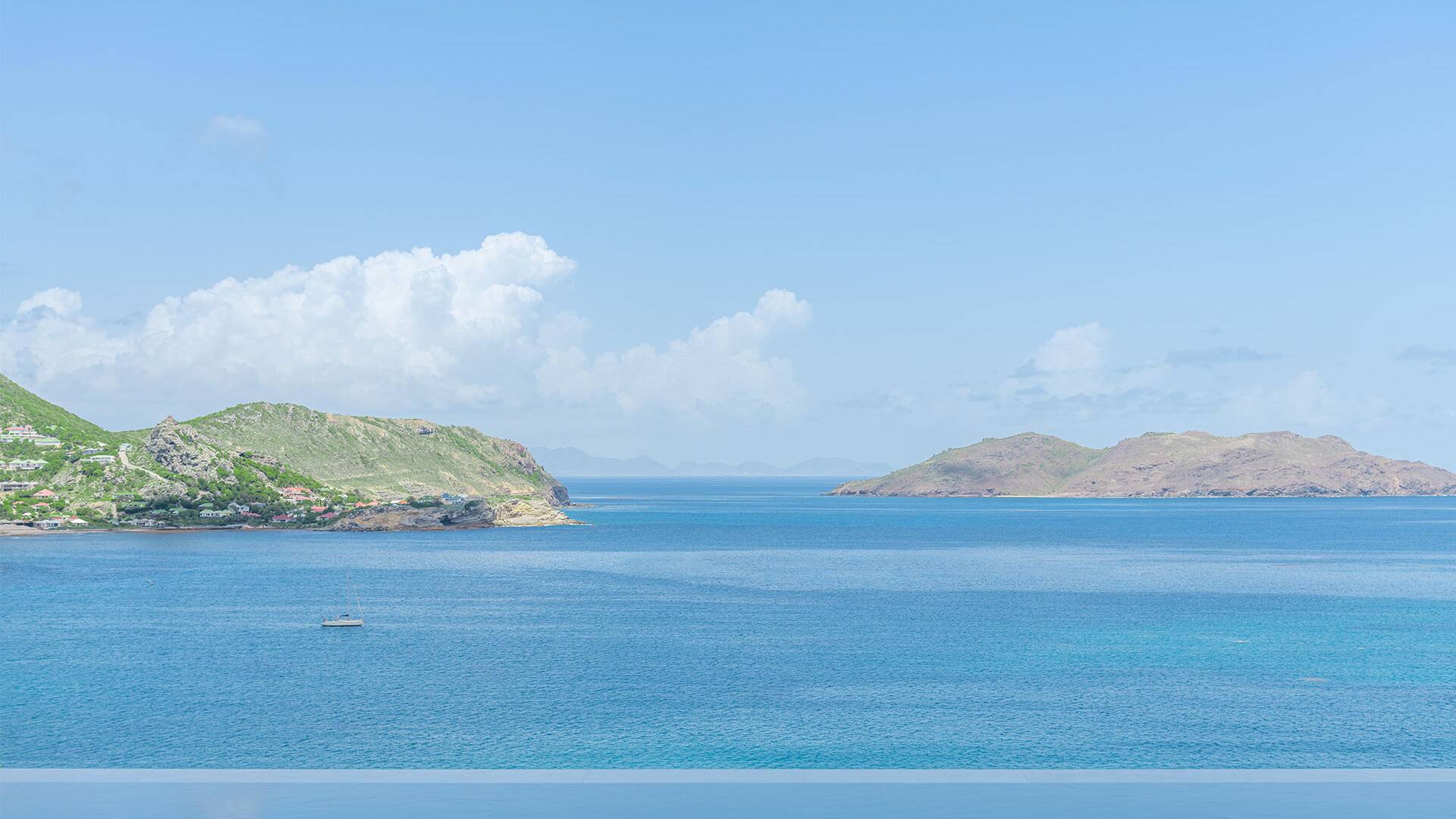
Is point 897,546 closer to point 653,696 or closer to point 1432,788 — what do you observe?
point 653,696

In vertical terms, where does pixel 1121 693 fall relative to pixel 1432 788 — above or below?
below

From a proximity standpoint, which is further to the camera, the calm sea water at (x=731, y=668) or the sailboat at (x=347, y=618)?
the sailboat at (x=347, y=618)

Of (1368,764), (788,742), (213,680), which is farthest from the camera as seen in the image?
(213,680)

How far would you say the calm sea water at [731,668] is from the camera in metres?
42.8

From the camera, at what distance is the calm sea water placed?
42812 mm

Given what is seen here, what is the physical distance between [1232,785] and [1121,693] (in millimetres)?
31198

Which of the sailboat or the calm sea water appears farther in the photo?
the sailboat

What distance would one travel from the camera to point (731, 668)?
59.8 m

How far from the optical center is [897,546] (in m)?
167

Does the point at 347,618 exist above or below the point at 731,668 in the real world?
above

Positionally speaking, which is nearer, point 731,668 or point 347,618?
point 731,668

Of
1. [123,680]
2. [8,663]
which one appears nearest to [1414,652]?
[123,680]

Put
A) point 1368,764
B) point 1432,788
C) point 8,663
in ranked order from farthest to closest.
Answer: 1. point 8,663
2. point 1368,764
3. point 1432,788

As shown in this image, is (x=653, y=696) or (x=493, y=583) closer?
(x=653, y=696)
